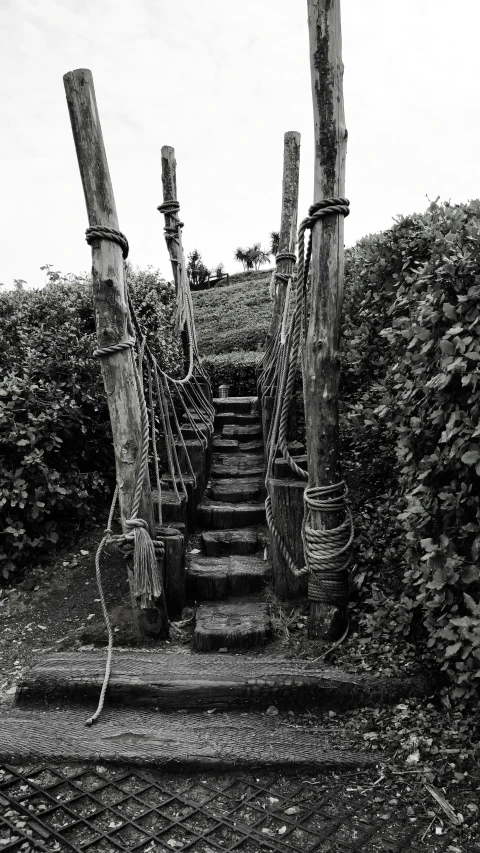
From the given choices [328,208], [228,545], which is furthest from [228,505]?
[328,208]

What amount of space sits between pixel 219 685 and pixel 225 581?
2.92ft

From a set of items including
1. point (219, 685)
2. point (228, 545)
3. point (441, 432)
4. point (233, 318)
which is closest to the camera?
point (441, 432)

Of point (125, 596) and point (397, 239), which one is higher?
point (397, 239)

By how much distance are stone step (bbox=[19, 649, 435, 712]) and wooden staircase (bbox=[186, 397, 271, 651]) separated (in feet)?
0.88

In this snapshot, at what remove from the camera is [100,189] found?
292cm

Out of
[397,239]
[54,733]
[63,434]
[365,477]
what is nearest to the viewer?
[54,733]

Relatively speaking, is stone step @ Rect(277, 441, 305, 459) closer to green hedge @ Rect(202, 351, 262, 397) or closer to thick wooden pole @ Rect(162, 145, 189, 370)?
thick wooden pole @ Rect(162, 145, 189, 370)

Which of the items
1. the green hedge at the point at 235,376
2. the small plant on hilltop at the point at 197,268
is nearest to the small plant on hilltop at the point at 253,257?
the small plant on hilltop at the point at 197,268

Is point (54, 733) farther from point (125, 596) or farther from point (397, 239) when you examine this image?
point (397, 239)

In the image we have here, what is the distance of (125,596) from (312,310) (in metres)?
1.94

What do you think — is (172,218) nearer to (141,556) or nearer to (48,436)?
(48,436)

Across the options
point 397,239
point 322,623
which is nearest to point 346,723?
point 322,623

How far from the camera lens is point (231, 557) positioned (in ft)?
12.4

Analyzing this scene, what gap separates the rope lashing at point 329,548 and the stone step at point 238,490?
1504 mm
